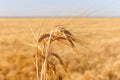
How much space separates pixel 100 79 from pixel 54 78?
3071 mm

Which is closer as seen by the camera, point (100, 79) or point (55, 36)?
point (55, 36)

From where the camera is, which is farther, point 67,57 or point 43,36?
point 67,57

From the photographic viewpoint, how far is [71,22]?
2.13 metres

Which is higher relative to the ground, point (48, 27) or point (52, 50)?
point (48, 27)

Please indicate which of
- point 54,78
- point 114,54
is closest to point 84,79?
point 54,78

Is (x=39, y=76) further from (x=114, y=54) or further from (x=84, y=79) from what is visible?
(x=114, y=54)

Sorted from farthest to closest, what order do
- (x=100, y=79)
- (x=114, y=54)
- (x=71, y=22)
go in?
(x=114, y=54) → (x=100, y=79) → (x=71, y=22)

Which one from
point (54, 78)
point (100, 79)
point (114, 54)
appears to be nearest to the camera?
point (54, 78)

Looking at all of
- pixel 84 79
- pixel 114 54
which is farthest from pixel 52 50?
pixel 114 54

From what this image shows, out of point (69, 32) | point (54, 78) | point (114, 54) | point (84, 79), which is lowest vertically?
point (114, 54)

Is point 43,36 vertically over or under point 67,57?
over

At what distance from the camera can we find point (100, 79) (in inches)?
208

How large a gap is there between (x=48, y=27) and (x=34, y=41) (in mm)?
119

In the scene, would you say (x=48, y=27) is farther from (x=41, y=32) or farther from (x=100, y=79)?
(x=100, y=79)
